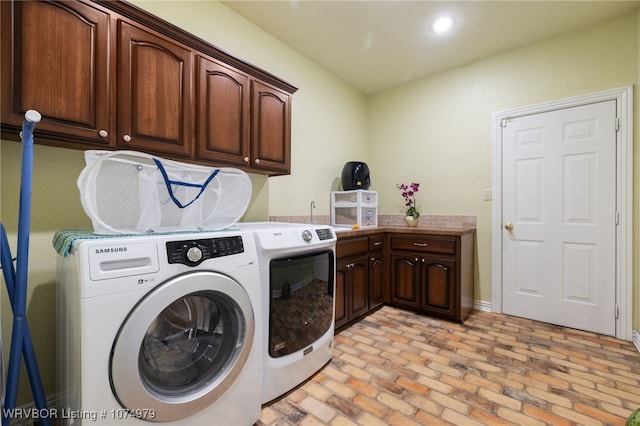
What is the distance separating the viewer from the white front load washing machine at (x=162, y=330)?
2.84 ft

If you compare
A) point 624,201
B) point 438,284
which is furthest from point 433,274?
point 624,201

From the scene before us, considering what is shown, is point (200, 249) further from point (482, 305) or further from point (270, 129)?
point (482, 305)

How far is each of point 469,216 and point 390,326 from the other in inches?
56.9

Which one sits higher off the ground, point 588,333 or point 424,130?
point 424,130

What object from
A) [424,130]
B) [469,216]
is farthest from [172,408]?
[424,130]

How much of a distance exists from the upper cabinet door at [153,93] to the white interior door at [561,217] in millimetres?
2834

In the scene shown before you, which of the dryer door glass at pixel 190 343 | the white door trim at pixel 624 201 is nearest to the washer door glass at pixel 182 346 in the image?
the dryer door glass at pixel 190 343

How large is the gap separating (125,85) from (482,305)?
3.43 metres

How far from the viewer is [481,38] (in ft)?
8.20

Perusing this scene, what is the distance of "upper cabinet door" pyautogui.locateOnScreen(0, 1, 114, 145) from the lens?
1082 millimetres

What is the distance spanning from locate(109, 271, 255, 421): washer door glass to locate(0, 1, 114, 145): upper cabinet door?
88cm

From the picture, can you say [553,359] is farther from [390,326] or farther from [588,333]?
[390,326]

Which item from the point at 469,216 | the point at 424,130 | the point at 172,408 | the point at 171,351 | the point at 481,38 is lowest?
the point at 172,408

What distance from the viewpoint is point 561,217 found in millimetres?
2453
